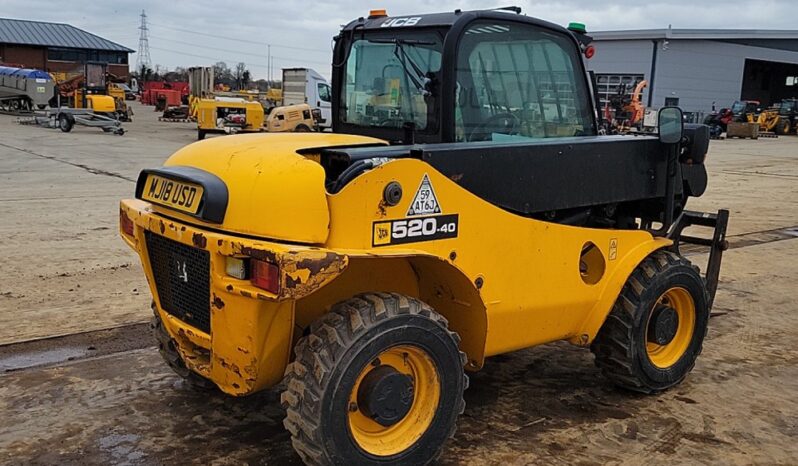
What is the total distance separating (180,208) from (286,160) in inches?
21.7

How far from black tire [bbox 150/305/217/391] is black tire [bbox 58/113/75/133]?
79.5 ft

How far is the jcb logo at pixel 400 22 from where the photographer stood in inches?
160

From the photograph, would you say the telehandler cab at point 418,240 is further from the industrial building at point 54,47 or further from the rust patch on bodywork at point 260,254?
the industrial building at point 54,47

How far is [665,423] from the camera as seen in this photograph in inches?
171

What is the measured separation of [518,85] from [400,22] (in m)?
0.72

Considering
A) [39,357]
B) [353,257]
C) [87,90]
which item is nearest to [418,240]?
[353,257]

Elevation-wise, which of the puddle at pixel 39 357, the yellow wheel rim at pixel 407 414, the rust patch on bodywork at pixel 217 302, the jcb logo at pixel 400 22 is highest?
the jcb logo at pixel 400 22

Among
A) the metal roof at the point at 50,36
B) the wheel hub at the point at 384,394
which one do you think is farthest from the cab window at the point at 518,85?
the metal roof at the point at 50,36

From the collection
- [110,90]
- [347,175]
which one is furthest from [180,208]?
[110,90]

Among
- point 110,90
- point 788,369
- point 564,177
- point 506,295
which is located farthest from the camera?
point 110,90

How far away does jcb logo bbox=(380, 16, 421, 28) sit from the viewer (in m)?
4.07

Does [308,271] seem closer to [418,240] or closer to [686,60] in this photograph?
[418,240]

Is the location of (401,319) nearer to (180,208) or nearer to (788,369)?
(180,208)

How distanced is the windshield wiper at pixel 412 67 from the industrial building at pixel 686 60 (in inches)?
1570
